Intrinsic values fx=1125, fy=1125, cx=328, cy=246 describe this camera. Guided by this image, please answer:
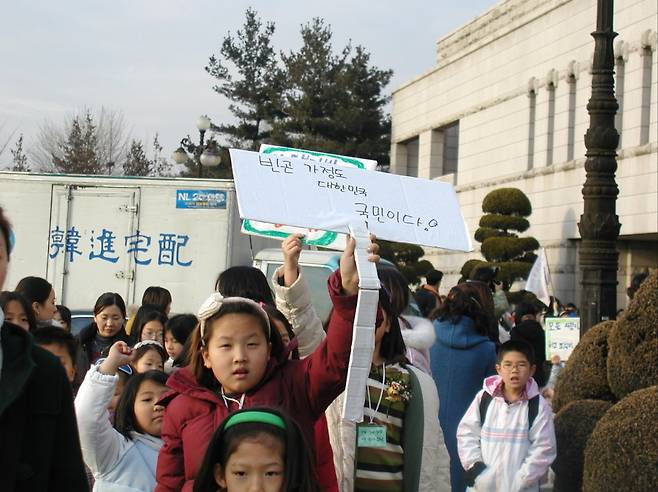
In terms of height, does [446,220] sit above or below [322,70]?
below

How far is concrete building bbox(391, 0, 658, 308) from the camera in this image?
2738 centimetres

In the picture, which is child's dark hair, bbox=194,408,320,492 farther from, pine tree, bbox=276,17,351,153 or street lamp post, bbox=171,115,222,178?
pine tree, bbox=276,17,351,153

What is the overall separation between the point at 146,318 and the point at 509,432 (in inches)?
105

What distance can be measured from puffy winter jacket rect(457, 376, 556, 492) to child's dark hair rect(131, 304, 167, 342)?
2.24 meters

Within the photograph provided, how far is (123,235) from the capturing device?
48.1ft

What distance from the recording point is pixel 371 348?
12.1 ft

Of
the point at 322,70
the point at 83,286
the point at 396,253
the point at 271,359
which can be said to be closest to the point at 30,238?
the point at 83,286

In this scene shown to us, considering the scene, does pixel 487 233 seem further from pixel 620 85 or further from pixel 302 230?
pixel 302 230

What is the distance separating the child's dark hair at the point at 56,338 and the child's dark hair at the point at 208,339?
1707mm

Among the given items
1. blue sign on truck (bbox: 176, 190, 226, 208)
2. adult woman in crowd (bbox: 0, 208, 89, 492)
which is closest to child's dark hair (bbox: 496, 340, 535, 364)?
adult woman in crowd (bbox: 0, 208, 89, 492)

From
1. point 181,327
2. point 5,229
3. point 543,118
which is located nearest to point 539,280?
point 181,327

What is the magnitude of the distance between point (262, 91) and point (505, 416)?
51.2m

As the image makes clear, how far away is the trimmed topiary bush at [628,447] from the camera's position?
18.1 ft

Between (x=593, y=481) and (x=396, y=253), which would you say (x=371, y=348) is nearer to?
(x=593, y=481)
